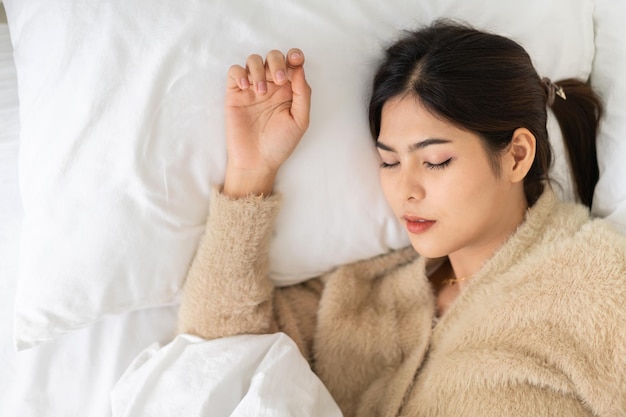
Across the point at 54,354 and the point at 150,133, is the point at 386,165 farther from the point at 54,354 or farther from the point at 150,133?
the point at 54,354

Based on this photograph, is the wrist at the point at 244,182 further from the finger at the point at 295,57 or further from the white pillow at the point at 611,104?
the white pillow at the point at 611,104

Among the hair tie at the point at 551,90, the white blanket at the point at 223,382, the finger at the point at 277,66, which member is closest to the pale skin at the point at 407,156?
the finger at the point at 277,66

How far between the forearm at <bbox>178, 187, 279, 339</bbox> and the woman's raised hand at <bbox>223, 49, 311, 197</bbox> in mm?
41

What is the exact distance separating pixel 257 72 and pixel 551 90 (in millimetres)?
651

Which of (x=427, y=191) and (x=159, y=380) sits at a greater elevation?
(x=427, y=191)

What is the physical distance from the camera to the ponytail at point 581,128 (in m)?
1.23

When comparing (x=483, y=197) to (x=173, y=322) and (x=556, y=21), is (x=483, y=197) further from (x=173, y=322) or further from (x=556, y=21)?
(x=173, y=322)

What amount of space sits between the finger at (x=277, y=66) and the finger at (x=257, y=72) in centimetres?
2

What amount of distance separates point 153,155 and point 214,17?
281mm

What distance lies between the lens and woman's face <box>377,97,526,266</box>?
1027mm

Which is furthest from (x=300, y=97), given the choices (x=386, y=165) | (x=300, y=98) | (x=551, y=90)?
(x=551, y=90)

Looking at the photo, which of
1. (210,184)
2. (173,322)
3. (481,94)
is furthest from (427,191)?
(173,322)

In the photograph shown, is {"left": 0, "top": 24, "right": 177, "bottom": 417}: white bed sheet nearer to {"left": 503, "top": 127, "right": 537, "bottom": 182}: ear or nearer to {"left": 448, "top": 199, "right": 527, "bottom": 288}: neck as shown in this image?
{"left": 448, "top": 199, "right": 527, "bottom": 288}: neck

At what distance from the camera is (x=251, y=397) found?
0.97 meters
